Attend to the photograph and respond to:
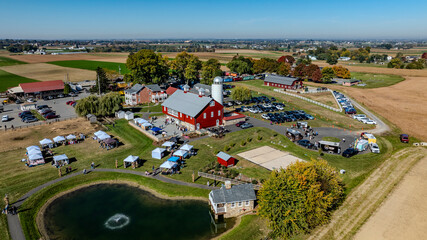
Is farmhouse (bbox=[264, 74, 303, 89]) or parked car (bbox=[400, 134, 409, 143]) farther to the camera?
farmhouse (bbox=[264, 74, 303, 89])

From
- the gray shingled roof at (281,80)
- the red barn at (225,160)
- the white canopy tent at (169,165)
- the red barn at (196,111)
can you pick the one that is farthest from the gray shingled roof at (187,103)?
the gray shingled roof at (281,80)

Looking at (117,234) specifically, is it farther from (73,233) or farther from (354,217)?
(354,217)

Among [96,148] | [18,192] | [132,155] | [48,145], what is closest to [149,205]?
[132,155]

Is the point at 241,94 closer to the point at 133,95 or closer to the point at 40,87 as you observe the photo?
the point at 133,95

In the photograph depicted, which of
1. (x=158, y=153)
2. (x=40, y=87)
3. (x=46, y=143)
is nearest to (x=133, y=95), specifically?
(x=40, y=87)

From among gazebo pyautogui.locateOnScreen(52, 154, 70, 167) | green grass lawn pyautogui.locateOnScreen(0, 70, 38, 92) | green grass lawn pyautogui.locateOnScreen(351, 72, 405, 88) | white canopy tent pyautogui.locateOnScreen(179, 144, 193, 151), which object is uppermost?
green grass lawn pyautogui.locateOnScreen(0, 70, 38, 92)

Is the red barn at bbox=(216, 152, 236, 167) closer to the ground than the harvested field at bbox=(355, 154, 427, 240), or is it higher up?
higher up

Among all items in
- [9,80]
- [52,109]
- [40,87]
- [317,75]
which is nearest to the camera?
[52,109]

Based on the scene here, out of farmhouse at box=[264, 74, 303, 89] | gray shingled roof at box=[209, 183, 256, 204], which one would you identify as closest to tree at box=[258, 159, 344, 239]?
gray shingled roof at box=[209, 183, 256, 204]

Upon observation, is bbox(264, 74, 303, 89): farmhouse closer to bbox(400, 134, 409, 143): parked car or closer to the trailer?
bbox(400, 134, 409, 143): parked car
